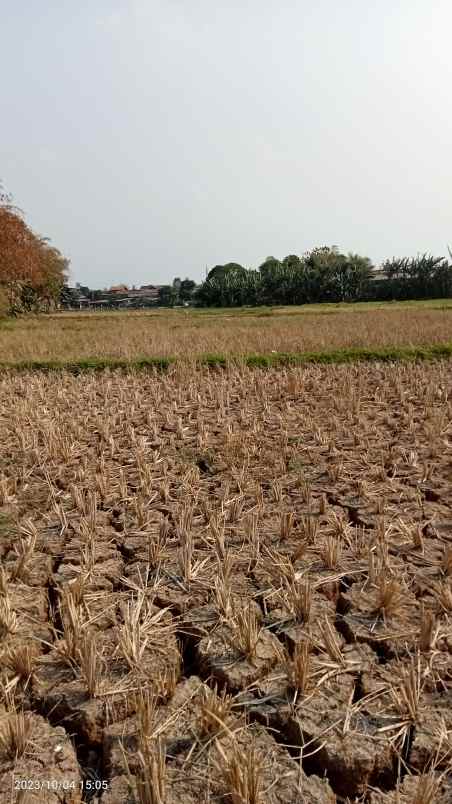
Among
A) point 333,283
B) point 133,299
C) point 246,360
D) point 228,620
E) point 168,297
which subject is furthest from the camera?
point 133,299

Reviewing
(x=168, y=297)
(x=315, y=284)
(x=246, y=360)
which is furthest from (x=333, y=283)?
(x=246, y=360)

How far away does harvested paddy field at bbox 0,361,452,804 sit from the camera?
1.32m

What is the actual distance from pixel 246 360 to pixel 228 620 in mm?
6411

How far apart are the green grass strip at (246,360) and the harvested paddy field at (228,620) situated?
4100 millimetres

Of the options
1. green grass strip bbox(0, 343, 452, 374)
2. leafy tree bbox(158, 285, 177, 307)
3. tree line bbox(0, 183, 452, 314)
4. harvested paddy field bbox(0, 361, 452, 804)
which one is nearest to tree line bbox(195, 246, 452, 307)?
tree line bbox(0, 183, 452, 314)

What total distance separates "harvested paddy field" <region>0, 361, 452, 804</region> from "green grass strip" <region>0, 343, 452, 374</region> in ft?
13.5

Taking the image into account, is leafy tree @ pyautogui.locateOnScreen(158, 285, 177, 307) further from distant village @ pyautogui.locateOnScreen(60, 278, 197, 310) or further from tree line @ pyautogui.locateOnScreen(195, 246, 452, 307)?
tree line @ pyautogui.locateOnScreen(195, 246, 452, 307)

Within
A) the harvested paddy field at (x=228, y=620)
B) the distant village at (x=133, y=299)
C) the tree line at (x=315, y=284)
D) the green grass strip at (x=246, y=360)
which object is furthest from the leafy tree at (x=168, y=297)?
the harvested paddy field at (x=228, y=620)

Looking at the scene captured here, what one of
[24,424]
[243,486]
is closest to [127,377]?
[24,424]

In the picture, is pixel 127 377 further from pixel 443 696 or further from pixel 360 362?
pixel 443 696

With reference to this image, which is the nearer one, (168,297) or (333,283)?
(333,283)

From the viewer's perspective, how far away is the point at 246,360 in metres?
8.08

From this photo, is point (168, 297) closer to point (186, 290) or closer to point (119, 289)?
point (186, 290)

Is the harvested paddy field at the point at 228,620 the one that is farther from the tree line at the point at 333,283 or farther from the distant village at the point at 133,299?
the distant village at the point at 133,299
